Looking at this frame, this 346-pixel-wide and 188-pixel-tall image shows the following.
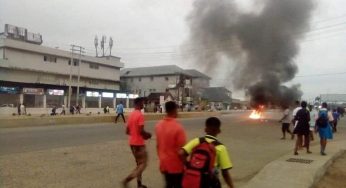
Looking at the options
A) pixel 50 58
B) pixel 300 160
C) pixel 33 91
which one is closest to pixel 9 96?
pixel 33 91

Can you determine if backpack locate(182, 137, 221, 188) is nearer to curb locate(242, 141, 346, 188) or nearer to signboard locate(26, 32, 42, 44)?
curb locate(242, 141, 346, 188)

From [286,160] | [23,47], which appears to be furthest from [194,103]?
[286,160]

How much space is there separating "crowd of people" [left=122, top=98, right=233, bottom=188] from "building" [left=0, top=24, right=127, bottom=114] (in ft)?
121

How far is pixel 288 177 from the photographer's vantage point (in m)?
7.23

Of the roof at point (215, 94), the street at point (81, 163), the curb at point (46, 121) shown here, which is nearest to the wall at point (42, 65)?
the curb at point (46, 121)

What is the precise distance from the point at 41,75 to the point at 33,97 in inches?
236

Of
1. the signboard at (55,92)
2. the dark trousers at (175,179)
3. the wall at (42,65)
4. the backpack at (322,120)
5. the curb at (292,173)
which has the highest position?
the wall at (42,65)

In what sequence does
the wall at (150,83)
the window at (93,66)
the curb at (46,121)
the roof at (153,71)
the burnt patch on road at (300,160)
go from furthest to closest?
the roof at (153,71)
the wall at (150,83)
the window at (93,66)
the curb at (46,121)
the burnt patch on road at (300,160)

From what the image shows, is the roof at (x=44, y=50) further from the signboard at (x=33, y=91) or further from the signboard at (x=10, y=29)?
the signboard at (x=33, y=91)

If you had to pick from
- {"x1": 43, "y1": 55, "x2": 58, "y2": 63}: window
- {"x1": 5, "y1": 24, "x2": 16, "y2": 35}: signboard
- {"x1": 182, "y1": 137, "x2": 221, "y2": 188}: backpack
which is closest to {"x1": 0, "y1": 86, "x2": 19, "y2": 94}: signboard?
{"x1": 43, "y1": 55, "x2": 58, "y2": 63}: window

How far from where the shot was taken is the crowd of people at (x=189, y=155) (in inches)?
138

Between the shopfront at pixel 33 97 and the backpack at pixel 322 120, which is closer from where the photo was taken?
the backpack at pixel 322 120

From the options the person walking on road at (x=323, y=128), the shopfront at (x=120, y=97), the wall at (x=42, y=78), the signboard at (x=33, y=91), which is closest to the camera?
the person walking on road at (x=323, y=128)

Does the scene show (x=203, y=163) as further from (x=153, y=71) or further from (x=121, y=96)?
(x=153, y=71)
